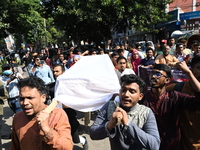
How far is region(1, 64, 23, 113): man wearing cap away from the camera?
157 inches

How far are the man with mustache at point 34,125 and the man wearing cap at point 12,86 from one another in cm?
237

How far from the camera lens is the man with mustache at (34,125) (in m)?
1.57

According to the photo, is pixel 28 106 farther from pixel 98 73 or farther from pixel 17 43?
pixel 17 43

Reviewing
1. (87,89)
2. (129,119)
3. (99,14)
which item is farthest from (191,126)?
(99,14)

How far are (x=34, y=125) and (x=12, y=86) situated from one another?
2817 millimetres

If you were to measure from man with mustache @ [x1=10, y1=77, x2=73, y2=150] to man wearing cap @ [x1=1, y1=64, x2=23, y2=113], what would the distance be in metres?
2.37

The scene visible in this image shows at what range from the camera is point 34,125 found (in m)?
1.68

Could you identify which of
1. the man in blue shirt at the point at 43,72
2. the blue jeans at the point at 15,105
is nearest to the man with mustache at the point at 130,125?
the blue jeans at the point at 15,105

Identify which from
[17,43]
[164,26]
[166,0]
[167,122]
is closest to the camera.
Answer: [167,122]

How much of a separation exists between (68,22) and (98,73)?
10776mm

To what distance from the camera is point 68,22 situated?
1258 centimetres

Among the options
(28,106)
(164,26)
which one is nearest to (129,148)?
(28,106)

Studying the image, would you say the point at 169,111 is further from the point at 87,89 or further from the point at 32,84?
the point at 32,84

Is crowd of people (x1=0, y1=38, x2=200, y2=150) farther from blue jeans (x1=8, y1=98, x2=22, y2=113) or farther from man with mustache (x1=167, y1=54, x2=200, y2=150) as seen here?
blue jeans (x1=8, y1=98, x2=22, y2=113)
